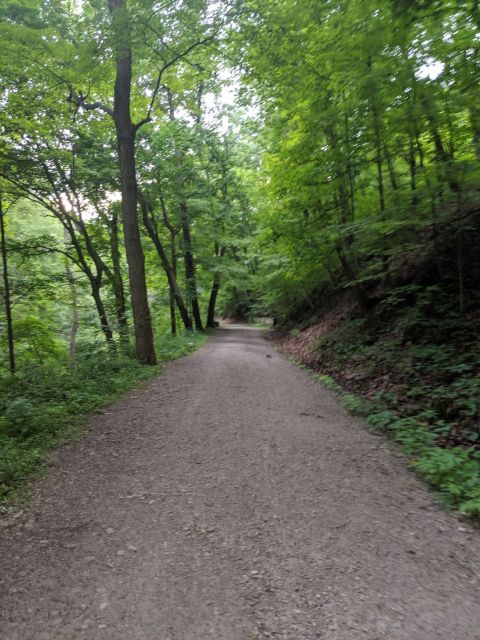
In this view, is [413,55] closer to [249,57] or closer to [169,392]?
[249,57]

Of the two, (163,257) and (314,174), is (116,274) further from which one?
(314,174)

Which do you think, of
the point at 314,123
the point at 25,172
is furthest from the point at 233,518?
the point at 25,172

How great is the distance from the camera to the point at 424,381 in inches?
250

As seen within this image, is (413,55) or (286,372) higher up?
(413,55)

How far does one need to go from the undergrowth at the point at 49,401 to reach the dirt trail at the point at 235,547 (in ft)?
1.20

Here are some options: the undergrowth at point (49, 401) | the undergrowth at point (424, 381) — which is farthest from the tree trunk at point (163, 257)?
the undergrowth at point (424, 381)

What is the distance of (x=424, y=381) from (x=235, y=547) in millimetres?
4750

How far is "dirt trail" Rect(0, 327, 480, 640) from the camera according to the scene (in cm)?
221

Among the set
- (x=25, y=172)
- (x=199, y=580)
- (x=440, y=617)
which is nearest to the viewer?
(x=440, y=617)

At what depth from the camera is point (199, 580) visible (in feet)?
8.34

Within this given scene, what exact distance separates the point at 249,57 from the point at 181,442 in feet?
27.0

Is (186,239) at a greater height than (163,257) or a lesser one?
greater

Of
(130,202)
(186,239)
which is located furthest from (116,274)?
(130,202)

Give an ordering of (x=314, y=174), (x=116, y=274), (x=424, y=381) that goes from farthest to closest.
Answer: (x=116, y=274) → (x=314, y=174) → (x=424, y=381)
